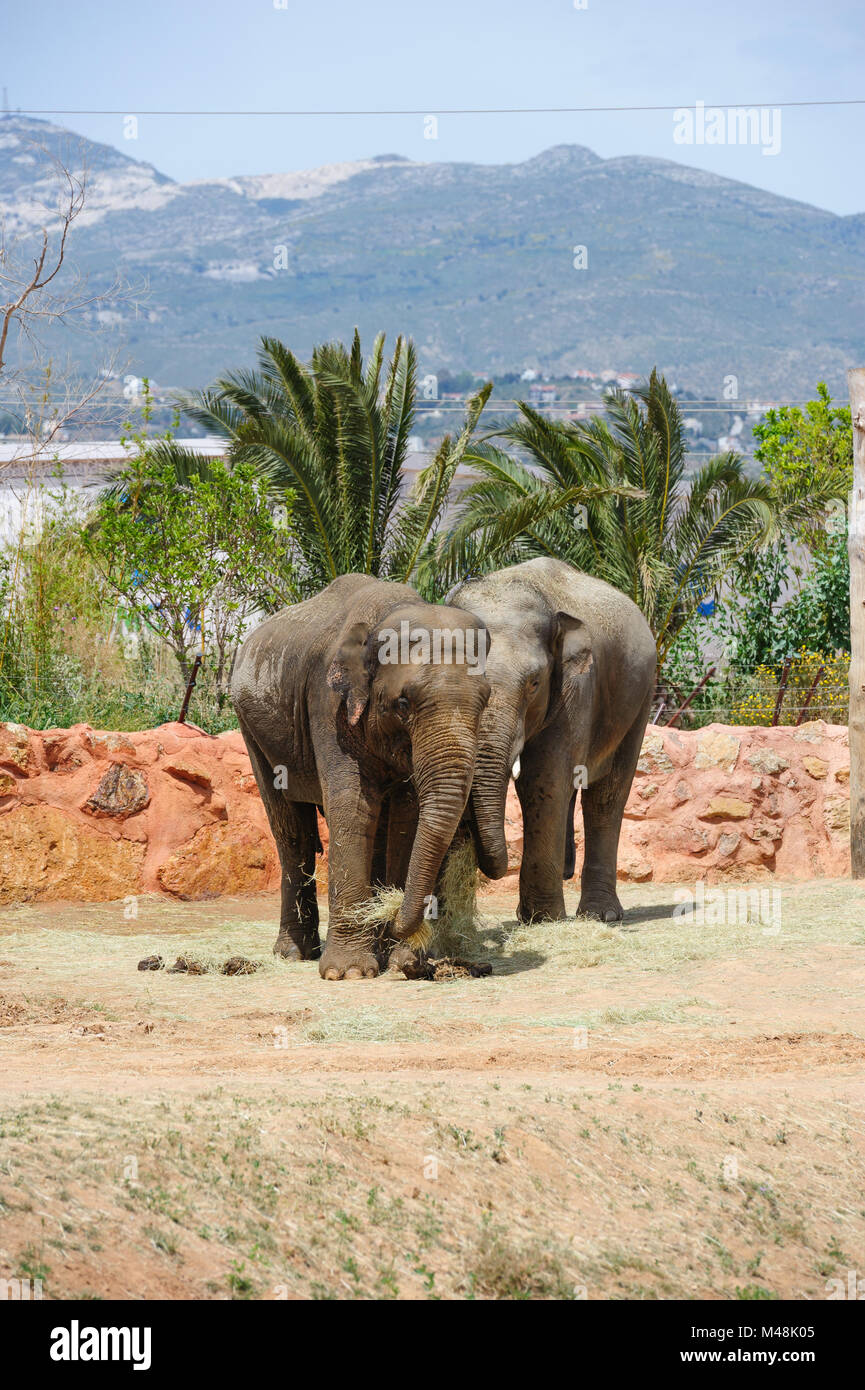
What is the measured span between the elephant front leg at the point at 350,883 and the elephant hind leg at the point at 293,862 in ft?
3.78

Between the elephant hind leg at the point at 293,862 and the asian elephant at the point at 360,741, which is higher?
the asian elephant at the point at 360,741

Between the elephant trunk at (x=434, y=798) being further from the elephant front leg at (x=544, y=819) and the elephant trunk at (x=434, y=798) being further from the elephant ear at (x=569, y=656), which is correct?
the elephant ear at (x=569, y=656)

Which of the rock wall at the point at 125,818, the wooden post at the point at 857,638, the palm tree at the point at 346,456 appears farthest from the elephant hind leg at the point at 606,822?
the palm tree at the point at 346,456

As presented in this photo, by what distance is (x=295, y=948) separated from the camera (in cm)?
1058

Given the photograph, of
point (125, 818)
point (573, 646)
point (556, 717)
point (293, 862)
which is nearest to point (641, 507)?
point (125, 818)

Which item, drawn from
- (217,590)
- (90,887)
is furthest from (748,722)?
(90,887)

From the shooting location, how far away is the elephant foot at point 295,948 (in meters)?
10.6

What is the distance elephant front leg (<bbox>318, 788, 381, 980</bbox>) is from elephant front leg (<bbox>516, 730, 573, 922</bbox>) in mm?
1685

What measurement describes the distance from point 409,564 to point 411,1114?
12724mm

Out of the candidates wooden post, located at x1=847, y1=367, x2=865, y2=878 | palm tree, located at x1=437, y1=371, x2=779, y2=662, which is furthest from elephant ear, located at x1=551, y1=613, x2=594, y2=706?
palm tree, located at x1=437, y1=371, x2=779, y2=662

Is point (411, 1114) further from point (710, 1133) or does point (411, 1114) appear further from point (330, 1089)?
point (710, 1133)
